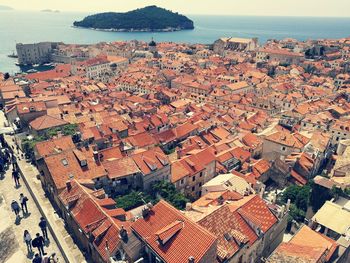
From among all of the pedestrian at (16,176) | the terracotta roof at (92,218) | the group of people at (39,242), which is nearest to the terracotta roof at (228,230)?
the terracotta roof at (92,218)

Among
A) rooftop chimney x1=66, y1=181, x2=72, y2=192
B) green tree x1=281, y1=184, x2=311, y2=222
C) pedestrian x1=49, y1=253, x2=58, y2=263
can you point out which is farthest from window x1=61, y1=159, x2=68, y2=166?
green tree x1=281, y1=184, x2=311, y2=222

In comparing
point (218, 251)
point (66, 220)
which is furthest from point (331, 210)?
point (66, 220)

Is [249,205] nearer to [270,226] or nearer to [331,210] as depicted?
[270,226]

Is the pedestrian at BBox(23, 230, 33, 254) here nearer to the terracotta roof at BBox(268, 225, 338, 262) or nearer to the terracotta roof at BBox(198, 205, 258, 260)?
the terracotta roof at BBox(198, 205, 258, 260)

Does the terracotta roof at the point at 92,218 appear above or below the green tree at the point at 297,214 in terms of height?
above

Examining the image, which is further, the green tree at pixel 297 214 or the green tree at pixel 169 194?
the green tree at pixel 297 214

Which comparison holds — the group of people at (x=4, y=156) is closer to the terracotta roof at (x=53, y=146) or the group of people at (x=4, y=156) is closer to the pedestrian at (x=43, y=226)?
the terracotta roof at (x=53, y=146)

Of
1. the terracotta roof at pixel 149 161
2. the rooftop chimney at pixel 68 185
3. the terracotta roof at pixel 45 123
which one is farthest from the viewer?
the terracotta roof at pixel 45 123
